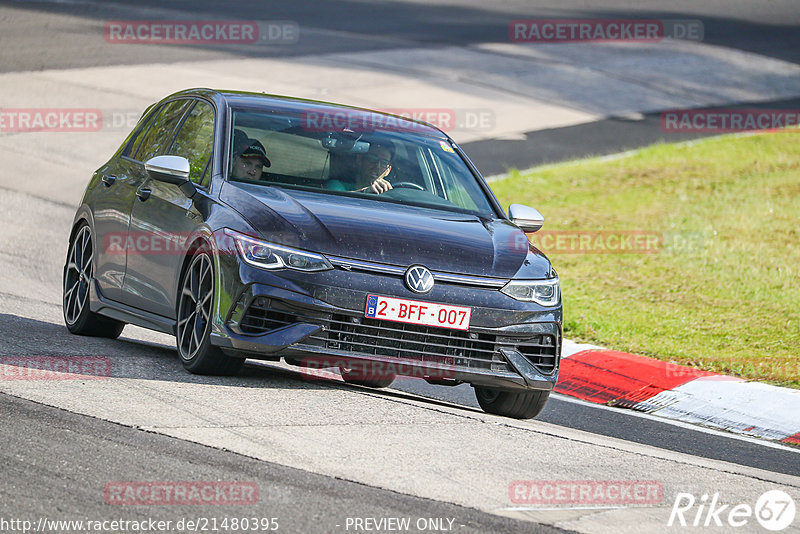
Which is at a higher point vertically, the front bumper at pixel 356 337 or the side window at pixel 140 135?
the side window at pixel 140 135

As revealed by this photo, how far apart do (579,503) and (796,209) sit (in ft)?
39.6

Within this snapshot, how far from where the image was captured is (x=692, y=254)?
1445 centimetres

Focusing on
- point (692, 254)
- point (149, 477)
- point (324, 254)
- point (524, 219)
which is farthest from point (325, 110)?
point (692, 254)

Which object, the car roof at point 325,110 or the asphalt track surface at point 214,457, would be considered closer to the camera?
the asphalt track surface at point 214,457

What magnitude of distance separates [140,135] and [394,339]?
331 centimetres

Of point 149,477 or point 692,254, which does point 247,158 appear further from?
point 692,254

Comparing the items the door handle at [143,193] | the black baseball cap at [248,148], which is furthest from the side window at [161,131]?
the black baseball cap at [248,148]

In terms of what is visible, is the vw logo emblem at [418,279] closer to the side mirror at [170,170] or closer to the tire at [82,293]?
the side mirror at [170,170]

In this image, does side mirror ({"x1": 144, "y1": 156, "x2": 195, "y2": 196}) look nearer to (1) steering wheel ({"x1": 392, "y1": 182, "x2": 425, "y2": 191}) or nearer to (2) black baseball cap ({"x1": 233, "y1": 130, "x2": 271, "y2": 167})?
(2) black baseball cap ({"x1": 233, "y1": 130, "x2": 271, "y2": 167})

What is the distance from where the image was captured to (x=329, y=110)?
8.85 m

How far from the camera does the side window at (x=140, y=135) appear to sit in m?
9.59

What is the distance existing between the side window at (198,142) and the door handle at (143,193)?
1.09ft

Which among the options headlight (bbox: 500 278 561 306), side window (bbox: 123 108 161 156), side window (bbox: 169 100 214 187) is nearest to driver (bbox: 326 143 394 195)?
side window (bbox: 169 100 214 187)

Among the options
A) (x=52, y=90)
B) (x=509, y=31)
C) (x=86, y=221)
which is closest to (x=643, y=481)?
(x=86, y=221)
